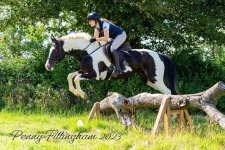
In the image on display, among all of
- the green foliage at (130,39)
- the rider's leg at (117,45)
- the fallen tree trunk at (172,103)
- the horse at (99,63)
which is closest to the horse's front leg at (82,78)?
the horse at (99,63)

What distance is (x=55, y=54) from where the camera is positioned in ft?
34.6

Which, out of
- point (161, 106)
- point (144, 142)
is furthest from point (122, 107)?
point (144, 142)

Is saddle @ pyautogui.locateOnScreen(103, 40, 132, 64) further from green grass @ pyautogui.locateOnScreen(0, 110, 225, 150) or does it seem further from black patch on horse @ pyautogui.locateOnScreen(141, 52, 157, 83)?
green grass @ pyautogui.locateOnScreen(0, 110, 225, 150)

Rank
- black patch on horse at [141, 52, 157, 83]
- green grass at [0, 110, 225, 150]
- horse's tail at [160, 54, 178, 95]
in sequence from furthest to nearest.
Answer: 1. horse's tail at [160, 54, 178, 95]
2. black patch on horse at [141, 52, 157, 83]
3. green grass at [0, 110, 225, 150]

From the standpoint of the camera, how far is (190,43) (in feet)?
51.1

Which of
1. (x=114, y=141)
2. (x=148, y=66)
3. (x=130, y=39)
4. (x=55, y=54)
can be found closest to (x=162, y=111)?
(x=114, y=141)

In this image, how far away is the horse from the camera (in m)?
10.6

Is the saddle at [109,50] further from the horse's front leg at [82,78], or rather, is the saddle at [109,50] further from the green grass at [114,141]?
the green grass at [114,141]

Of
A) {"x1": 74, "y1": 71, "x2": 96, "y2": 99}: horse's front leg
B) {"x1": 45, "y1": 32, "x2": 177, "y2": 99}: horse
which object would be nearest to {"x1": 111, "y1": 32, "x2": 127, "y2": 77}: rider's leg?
{"x1": 45, "y1": 32, "x2": 177, "y2": 99}: horse

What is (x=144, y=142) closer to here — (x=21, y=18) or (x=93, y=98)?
(x=93, y=98)

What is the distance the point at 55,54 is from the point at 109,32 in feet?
4.65

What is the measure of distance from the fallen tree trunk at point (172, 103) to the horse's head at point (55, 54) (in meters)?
1.58

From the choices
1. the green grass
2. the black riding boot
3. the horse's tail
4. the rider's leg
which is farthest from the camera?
the horse's tail

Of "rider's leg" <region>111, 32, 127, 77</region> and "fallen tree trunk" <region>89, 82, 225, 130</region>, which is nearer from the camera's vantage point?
"fallen tree trunk" <region>89, 82, 225, 130</region>
